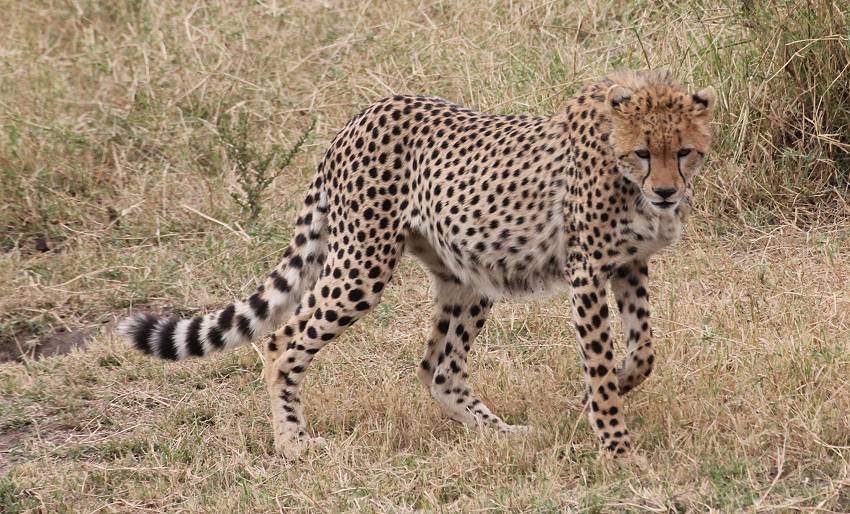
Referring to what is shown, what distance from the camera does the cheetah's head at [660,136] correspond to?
374cm

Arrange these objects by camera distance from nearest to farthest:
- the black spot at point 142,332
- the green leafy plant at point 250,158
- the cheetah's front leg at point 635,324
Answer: the cheetah's front leg at point 635,324, the black spot at point 142,332, the green leafy plant at point 250,158

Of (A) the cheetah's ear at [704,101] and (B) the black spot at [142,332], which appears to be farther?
(B) the black spot at [142,332]

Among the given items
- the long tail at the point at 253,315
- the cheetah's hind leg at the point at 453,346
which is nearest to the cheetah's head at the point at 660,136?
the cheetah's hind leg at the point at 453,346

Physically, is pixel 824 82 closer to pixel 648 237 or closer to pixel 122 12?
pixel 648 237

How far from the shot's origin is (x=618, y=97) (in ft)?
12.7

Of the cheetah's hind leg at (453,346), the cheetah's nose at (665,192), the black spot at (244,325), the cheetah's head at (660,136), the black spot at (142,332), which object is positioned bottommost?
the cheetah's hind leg at (453,346)

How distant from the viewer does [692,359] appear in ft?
14.5

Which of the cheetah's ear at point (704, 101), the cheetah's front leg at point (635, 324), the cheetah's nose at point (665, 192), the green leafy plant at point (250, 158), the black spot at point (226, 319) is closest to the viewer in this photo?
the cheetah's nose at point (665, 192)

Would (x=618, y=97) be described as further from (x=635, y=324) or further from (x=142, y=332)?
(x=142, y=332)

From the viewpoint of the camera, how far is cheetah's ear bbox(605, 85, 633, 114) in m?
3.86

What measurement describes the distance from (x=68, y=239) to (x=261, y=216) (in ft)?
2.83

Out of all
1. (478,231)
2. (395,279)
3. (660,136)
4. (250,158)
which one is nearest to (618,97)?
(660,136)

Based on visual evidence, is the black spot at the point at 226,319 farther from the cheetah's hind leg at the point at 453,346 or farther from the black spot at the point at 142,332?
the cheetah's hind leg at the point at 453,346

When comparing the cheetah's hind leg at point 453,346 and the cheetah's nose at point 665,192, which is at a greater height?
the cheetah's nose at point 665,192
